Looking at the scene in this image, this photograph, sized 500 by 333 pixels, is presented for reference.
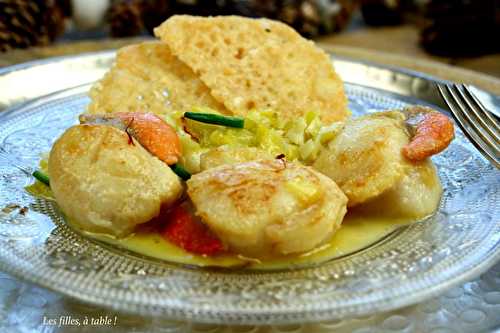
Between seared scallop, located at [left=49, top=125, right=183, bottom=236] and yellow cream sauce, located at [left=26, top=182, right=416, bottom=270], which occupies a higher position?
seared scallop, located at [left=49, top=125, right=183, bottom=236]

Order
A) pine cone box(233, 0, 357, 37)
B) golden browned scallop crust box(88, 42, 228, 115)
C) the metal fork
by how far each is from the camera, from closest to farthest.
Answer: the metal fork
golden browned scallop crust box(88, 42, 228, 115)
pine cone box(233, 0, 357, 37)

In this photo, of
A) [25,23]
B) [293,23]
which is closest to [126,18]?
[25,23]

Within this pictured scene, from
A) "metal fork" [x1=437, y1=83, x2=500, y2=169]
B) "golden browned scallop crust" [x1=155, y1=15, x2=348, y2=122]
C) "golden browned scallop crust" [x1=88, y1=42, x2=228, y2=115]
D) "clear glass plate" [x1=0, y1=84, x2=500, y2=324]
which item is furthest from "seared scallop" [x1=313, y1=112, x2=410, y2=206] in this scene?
"golden browned scallop crust" [x1=88, y1=42, x2=228, y2=115]

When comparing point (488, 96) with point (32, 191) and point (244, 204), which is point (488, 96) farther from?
point (32, 191)

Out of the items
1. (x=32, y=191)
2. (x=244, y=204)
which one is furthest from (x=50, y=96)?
(x=244, y=204)

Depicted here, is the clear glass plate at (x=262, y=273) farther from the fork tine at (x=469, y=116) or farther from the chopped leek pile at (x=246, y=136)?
the chopped leek pile at (x=246, y=136)

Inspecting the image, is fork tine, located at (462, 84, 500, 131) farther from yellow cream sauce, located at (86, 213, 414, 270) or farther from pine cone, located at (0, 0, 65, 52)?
pine cone, located at (0, 0, 65, 52)

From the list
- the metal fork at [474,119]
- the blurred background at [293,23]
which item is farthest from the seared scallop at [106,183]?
the blurred background at [293,23]
